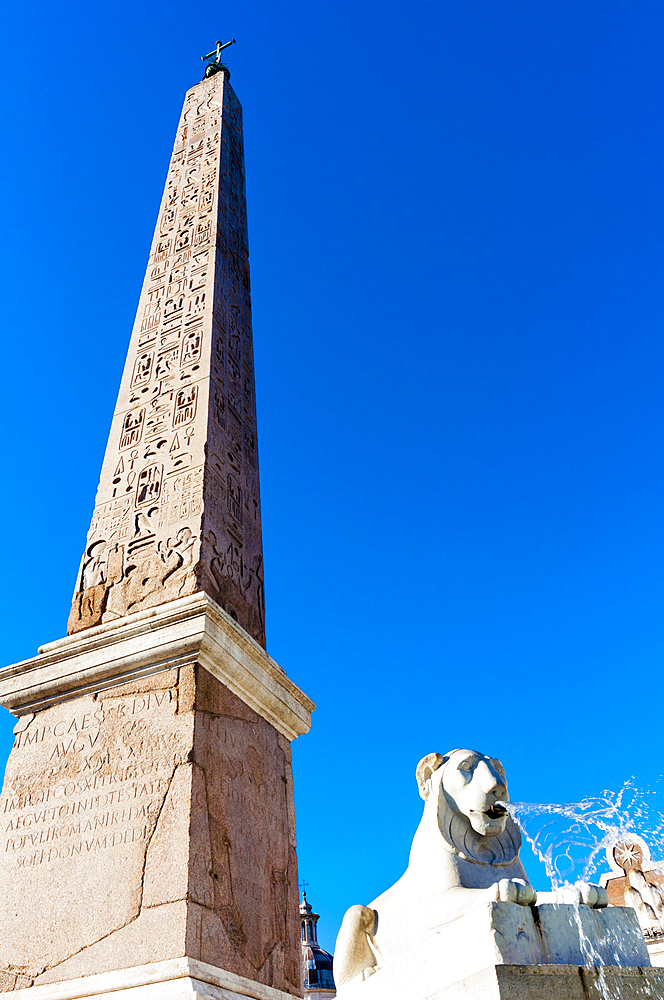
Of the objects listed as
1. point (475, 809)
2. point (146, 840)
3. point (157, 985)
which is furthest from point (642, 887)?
point (157, 985)

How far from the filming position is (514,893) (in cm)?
314

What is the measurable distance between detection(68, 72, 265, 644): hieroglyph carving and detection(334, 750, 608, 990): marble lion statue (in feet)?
4.90

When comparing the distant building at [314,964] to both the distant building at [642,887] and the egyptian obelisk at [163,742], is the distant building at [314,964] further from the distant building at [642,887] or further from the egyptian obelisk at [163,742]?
the egyptian obelisk at [163,742]

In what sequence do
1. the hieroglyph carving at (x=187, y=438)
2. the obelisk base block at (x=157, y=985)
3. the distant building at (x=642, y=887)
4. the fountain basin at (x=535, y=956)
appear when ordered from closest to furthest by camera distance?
the fountain basin at (x=535, y=956), the obelisk base block at (x=157, y=985), the hieroglyph carving at (x=187, y=438), the distant building at (x=642, y=887)

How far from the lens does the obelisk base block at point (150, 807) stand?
331 centimetres

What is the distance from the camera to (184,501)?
4750 millimetres

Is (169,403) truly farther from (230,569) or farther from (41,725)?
(41,725)

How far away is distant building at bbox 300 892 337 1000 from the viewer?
35188mm

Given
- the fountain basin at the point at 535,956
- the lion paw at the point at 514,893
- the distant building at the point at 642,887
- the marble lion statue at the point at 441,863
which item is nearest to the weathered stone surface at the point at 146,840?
the marble lion statue at the point at 441,863

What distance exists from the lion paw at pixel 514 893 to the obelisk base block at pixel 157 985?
3.63 ft

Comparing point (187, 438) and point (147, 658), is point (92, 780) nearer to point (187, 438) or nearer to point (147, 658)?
point (147, 658)

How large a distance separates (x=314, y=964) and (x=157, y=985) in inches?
1624

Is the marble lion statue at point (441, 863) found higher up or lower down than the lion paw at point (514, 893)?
higher up

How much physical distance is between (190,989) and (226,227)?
578 cm
